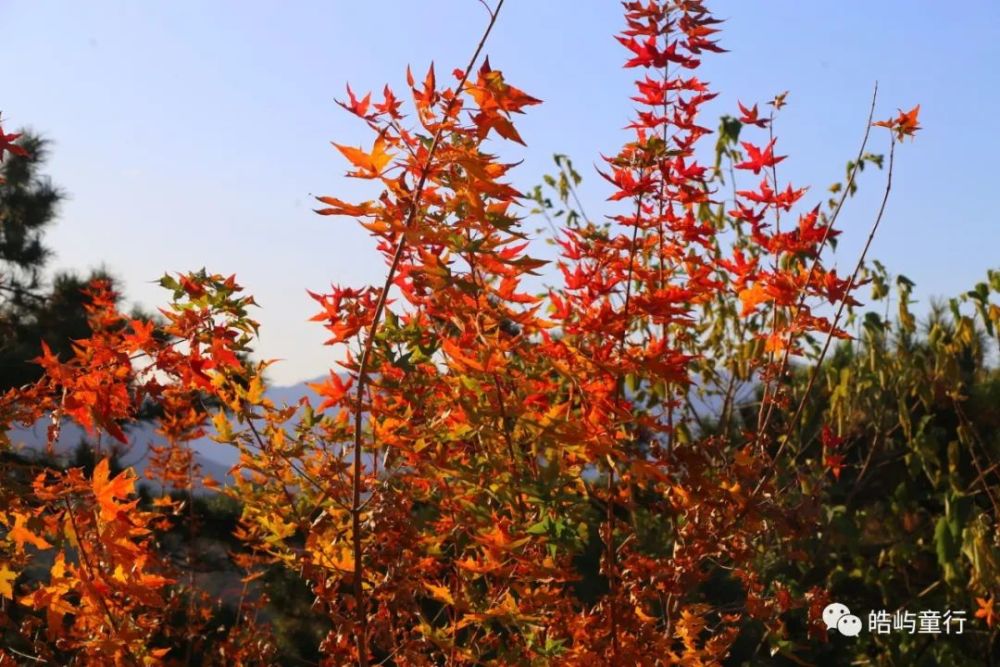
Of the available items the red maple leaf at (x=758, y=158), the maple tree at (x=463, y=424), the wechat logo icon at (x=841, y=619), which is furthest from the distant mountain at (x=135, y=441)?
the wechat logo icon at (x=841, y=619)

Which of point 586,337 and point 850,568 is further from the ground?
point 586,337

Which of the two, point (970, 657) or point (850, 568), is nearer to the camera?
point (970, 657)

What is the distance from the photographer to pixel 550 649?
6.20 feet

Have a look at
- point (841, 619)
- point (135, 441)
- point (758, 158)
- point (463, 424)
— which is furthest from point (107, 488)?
point (841, 619)

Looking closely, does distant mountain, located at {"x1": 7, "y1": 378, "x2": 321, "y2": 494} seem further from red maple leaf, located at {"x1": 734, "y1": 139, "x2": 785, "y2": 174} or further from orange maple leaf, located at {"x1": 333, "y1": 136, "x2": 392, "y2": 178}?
red maple leaf, located at {"x1": 734, "y1": 139, "x2": 785, "y2": 174}

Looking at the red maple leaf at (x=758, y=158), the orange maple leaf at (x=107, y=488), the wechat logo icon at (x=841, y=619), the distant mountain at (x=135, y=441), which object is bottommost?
the wechat logo icon at (x=841, y=619)

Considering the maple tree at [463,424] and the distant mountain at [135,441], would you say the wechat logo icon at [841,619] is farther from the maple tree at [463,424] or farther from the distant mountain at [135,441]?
the distant mountain at [135,441]

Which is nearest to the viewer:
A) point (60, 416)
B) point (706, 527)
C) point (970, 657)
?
point (60, 416)

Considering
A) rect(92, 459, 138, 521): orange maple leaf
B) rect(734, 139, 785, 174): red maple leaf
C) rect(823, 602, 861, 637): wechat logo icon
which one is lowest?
rect(823, 602, 861, 637): wechat logo icon

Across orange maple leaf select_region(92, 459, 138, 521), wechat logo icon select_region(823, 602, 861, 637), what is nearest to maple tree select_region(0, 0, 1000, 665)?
orange maple leaf select_region(92, 459, 138, 521)

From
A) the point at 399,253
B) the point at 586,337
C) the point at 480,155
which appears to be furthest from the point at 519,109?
the point at 586,337

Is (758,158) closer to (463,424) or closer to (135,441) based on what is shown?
(463,424)

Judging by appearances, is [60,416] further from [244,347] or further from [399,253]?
[399,253]

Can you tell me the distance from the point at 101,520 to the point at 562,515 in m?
0.76
